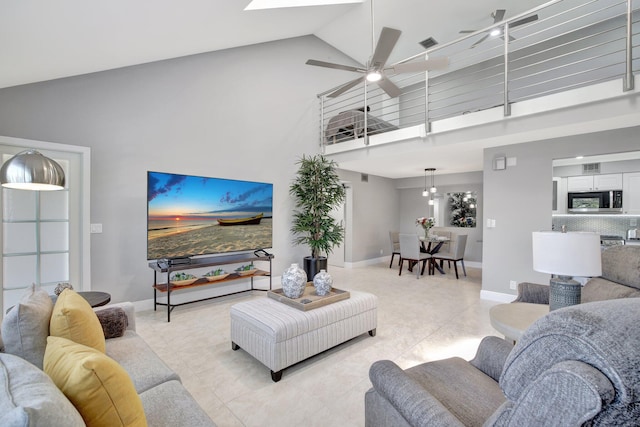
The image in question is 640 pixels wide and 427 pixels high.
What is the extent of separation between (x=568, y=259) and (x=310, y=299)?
1.85 metres

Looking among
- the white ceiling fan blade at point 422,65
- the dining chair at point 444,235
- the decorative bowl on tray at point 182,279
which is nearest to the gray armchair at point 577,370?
the white ceiling fan blade at point 422,65

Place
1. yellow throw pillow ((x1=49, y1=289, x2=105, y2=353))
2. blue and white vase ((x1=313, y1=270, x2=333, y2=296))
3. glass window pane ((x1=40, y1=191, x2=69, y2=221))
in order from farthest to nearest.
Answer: glass window pane ((x1=40, y1=191, x2=69, y2=221)), blue and white vase ((x1=313, y1=270, x2=333, y2=296)), yellow throw pillow ((x1=49, y1=289, x2=105, y2=353))

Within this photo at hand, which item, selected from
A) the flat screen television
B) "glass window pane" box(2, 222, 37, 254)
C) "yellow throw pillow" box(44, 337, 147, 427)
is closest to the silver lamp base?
"yellow throw pillow" box(44, 337, 147, 427)

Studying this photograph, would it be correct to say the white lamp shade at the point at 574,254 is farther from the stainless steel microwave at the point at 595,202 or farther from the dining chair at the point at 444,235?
the dining chair at the point at 444,235

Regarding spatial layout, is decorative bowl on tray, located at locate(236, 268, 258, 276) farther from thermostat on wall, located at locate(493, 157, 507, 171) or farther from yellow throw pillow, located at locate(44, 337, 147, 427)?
thermostat on wall, located at locate(493, 157, 507, 171)

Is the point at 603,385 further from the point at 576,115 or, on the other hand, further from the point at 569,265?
the point at 576,115

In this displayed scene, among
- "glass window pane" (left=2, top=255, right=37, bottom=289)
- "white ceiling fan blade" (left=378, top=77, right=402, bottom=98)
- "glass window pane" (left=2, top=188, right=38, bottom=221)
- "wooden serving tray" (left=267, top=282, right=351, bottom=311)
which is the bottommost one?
"wooden serving tray" (left=267, top=282, right=351, bottom=311)

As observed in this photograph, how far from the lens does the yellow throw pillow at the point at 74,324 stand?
1263 millimetres

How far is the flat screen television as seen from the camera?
364 centimetres

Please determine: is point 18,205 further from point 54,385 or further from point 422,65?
point 422,65

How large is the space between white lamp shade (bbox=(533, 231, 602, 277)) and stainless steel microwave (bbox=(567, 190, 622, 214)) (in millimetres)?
3201

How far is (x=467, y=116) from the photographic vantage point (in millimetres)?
3760

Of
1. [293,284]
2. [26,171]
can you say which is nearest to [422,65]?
[293,284]

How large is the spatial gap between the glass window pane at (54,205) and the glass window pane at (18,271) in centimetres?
45
